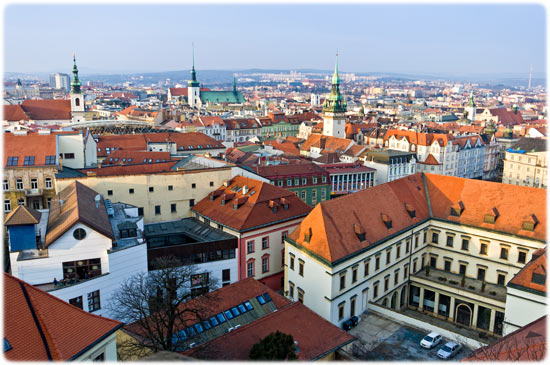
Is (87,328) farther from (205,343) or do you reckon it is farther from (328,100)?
(328,100)

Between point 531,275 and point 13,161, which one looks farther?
point 13,161

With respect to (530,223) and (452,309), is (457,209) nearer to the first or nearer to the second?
(530,223)

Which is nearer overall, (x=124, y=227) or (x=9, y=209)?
(x=124, y=227)

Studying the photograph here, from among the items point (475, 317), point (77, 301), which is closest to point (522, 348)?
point (475, 317)

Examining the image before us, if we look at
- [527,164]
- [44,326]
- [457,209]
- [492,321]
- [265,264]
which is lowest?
[492,321]

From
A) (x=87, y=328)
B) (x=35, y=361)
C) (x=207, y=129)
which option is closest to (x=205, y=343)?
(x=87, y=328)

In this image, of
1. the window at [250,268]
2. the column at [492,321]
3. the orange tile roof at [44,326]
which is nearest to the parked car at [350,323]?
the window at [250,268]

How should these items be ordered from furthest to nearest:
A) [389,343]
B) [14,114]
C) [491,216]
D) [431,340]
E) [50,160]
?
[14,114] < [50,160] < [491,216] < [389,343] < [431,340]
